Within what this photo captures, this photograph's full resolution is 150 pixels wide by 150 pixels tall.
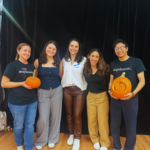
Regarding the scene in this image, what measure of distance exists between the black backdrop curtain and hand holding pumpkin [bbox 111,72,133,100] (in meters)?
0.93

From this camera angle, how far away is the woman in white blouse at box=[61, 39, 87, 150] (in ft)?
6.43

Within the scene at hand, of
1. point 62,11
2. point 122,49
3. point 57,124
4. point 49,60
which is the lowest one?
point 57,124

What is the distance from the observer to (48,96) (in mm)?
1906

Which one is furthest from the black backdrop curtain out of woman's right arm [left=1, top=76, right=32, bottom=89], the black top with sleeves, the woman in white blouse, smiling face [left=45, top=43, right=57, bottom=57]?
woman's right arm [left=1, top=76, right=32, bottom=89]

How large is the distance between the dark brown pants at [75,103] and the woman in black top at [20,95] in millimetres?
541

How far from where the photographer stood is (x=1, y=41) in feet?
8.19

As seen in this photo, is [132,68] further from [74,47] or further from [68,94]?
[68,94]

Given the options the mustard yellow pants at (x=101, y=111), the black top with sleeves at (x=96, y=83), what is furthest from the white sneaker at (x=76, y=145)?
the black top with sleeves at (x=96, y=83)

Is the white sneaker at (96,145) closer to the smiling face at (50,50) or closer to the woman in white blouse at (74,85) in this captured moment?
the woman in white blouse at (74,85)

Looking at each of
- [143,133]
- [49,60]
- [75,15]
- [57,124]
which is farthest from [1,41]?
[143,133]

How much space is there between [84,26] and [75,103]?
1530 mm

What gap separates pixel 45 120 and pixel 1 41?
1870 mm

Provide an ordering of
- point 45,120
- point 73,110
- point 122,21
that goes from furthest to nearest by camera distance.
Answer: point 122,21
point 73,110
point 45,120

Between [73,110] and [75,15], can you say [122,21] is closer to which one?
[75,15]
